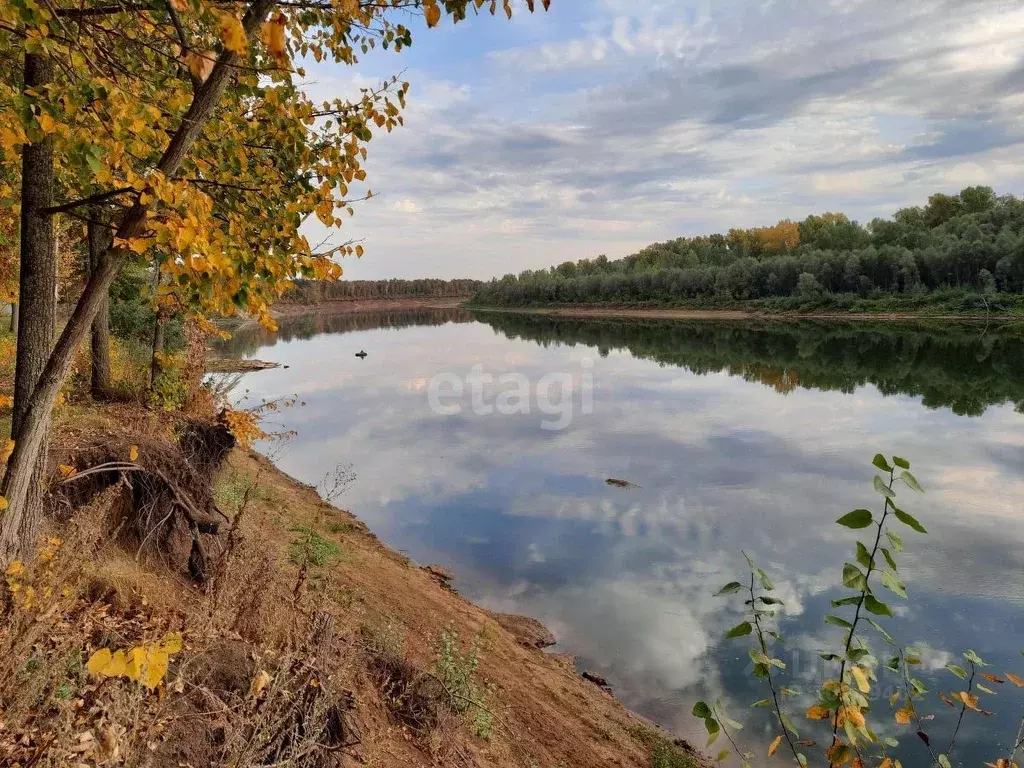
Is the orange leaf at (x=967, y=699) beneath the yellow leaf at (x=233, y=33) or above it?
beneath

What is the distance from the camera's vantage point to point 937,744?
7.86 m

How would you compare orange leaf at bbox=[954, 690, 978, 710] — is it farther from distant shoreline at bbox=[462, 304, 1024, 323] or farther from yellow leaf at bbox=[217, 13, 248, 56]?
distant shoreline at bbox=[462, 304, 1024, 323]

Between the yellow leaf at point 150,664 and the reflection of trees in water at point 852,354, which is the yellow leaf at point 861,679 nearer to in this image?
the yellow leaf at point 150,664

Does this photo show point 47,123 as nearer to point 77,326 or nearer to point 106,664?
point 77,326

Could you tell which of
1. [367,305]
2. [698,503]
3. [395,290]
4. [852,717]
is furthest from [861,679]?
[395,290]

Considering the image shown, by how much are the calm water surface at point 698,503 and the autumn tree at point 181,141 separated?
808 centimetres

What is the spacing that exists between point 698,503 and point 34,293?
15.6 metres

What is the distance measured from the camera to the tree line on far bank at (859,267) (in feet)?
211

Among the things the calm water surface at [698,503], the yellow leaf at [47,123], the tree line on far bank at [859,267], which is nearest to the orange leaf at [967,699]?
the yellow leaf at [47,123]

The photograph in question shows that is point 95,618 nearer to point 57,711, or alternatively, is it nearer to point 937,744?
point 57,711

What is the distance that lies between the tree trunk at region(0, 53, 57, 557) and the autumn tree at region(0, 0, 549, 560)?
2cm

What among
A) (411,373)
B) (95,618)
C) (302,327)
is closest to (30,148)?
(95,618)

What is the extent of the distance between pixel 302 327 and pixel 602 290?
52892 mm

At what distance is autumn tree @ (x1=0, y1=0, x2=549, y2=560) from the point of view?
9.67ft
